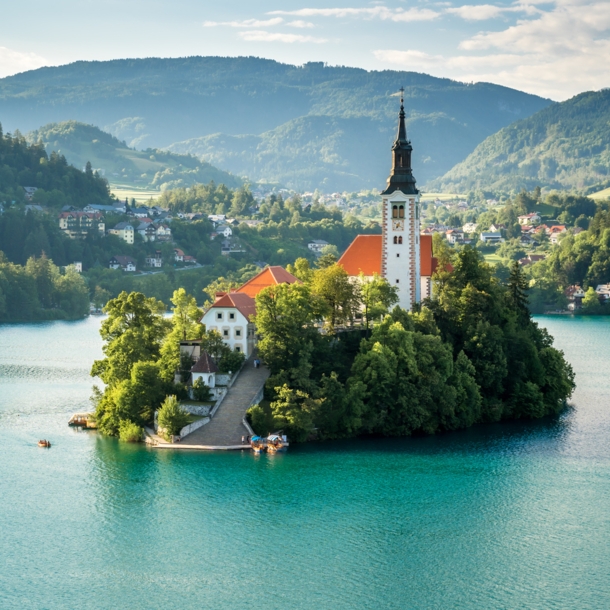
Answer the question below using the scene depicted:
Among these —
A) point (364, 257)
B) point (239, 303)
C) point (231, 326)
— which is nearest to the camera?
point (231, 326)

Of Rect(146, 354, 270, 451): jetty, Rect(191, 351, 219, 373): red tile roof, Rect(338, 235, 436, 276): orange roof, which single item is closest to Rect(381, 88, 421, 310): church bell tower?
Rect(338, 235, 436, 276): orange roof

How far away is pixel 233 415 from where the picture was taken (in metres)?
57.8

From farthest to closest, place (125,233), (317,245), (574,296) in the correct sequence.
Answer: (317,245), (125,233), (574,296)

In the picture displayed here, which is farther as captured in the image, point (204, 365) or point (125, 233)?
point (125, 233)

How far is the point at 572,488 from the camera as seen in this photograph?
51781 mm

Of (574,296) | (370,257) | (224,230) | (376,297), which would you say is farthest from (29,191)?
(376,297)

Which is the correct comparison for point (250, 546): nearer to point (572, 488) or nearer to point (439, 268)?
point (572, 488)

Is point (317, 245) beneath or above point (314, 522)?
above

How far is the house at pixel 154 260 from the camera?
15362 cm

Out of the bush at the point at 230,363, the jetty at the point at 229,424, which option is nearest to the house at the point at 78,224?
the bush at the point at 230,363

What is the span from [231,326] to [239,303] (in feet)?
4.87

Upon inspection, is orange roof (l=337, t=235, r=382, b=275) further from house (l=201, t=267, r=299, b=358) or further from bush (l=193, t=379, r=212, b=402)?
bush (l=193, t=379, r=212, b=402)

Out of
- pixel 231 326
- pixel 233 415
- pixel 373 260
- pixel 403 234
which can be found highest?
pixel 403 234

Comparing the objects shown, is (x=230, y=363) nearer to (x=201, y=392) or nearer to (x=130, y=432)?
(x=201, y=392)
